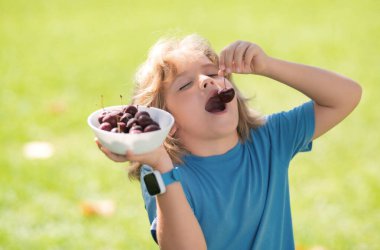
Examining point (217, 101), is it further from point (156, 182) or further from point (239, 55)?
point (156, 182)

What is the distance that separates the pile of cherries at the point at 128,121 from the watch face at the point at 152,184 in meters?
0.16

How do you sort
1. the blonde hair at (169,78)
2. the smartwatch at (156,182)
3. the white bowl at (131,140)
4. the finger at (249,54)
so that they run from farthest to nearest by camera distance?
the blonde hair at (169,78)
the finger at (249,54)
the smartwatch at (156,182)
the white bowl at (131,140)

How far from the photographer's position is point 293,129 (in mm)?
2465

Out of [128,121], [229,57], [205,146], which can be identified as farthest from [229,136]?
[128,121]

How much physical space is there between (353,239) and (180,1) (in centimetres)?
605

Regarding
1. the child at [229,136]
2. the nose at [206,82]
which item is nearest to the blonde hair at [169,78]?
the child at [229,136]

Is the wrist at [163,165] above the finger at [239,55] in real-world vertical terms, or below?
below

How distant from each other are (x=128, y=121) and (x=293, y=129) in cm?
77

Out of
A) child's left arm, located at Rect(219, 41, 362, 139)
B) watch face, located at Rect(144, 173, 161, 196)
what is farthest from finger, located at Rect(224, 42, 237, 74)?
watch face, located at Rect(144, 173, 161, 196)

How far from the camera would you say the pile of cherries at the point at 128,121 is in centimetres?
189

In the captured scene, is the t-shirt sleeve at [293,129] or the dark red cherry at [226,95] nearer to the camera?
the dark red cherry at [226,95]

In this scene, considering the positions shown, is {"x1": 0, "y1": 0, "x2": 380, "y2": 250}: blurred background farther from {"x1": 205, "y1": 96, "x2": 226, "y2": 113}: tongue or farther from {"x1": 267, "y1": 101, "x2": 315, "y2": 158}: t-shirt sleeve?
{"x1": 205, "y1": 96, "x2": 226, "y2": 113}: tongue

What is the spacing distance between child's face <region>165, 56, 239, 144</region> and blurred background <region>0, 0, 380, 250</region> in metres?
0.46

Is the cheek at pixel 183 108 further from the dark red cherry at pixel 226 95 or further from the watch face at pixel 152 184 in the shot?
the watch face at pixel 152 184
